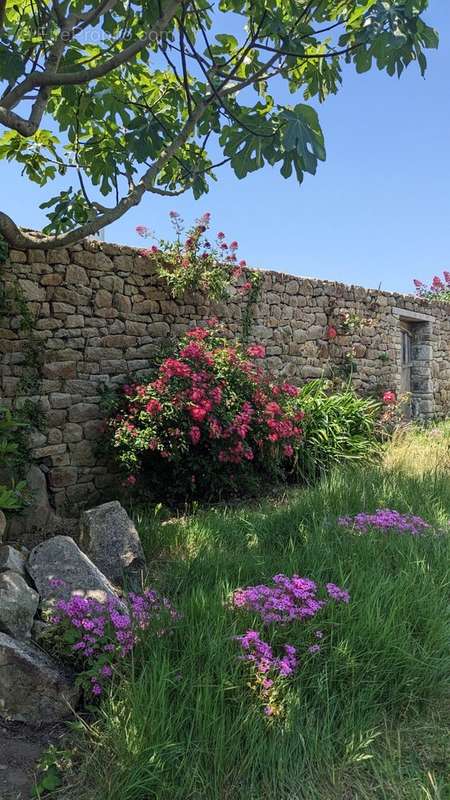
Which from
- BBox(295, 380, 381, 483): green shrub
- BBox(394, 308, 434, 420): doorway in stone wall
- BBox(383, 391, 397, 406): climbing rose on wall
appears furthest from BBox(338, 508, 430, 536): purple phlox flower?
BBox(394, 308, 434, 420): doorway in stone wall

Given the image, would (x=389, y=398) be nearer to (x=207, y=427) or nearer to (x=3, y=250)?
(x=207, y=427)

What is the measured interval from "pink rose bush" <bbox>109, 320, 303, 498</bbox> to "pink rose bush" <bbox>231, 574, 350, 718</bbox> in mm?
2528

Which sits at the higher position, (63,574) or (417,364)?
(417,364)

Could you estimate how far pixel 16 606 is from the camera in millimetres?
2832

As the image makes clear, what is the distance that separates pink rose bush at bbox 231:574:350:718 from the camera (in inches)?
93.0

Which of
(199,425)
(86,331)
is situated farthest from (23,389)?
(199,425)

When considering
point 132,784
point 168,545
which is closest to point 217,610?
point 132,784

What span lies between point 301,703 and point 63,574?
4.94 feet

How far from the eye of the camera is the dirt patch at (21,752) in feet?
6.68

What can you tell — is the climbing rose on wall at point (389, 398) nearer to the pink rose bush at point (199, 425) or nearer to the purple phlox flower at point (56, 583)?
the pink rose bush at point (199, 425)

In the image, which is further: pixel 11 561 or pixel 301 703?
pixel 11 561

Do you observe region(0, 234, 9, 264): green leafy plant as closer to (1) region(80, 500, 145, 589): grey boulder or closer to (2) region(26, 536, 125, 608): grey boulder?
(1) region(80, 500, 145, 589): grey boulder

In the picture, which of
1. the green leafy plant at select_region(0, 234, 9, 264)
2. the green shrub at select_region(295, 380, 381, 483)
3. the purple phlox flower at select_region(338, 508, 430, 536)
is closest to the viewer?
the purple phlox flower at select_region(338, 508, 430, 536)

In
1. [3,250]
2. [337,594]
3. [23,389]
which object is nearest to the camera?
[337,594]
